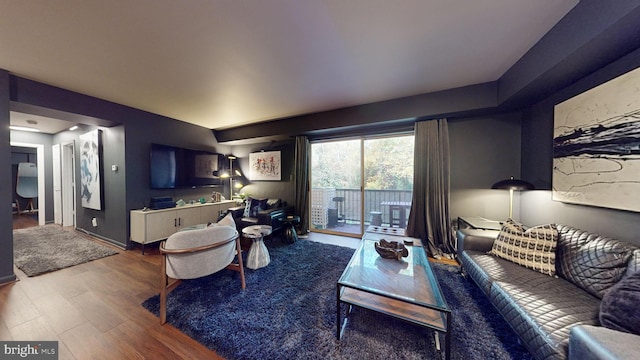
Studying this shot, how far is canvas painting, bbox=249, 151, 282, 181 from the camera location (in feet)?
14.3

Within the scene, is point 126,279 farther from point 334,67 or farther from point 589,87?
point 589,87

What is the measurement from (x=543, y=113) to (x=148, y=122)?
5.84m

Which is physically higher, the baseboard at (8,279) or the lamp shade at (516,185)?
the lamp shade at (516,185)

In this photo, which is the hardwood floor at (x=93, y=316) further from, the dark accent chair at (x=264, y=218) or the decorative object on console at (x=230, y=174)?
the decorative object on console at (x=230, y=174)

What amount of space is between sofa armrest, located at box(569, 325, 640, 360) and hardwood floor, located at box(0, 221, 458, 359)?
1.99m

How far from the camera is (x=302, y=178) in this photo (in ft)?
13.1

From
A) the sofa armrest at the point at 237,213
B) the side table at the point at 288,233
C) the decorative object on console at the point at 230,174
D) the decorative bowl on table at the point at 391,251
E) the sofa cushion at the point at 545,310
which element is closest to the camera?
the sofa cushion at the point at 545,310

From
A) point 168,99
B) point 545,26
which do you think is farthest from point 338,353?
point 168,99

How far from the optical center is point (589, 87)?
1681mm

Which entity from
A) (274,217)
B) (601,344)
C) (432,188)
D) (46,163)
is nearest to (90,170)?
(46,163)

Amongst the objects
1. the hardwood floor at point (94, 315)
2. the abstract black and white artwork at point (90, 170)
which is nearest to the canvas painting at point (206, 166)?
the abstract black and white artwork at point (90, 170)

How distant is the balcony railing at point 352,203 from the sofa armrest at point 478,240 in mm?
A: 1231

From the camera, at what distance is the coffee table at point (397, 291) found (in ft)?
4.11

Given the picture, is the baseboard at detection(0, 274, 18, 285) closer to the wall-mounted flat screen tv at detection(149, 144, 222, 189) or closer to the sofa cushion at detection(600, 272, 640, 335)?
the wall-mounted flat screen tv at detection(149, 144, 222, 189)
